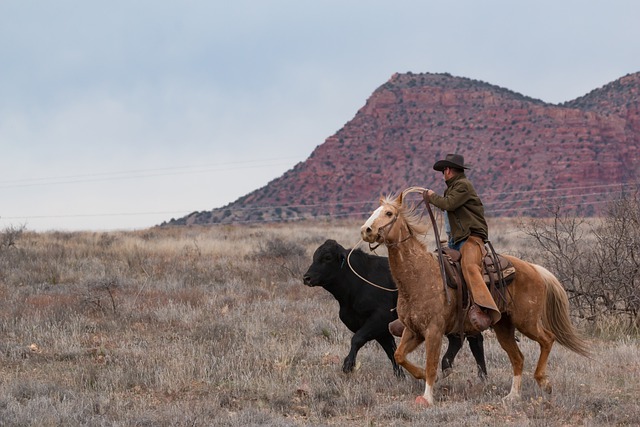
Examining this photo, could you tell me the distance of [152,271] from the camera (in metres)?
19.1

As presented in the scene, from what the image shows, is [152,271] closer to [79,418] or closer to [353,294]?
[353,294]

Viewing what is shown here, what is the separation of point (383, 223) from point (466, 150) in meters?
97.6

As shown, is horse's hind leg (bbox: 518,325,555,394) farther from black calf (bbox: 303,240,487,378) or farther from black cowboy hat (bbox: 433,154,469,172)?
black cowboy hat (bbox: 433,154,469,172)

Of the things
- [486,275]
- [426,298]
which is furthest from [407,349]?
[486,275]

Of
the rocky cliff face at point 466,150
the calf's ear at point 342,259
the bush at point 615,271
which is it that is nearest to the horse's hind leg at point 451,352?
the calf's ear at point 342,259

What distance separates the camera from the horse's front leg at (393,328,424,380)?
7.43 m

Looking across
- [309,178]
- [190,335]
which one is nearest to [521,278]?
[190,335]

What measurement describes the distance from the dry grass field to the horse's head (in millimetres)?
1641

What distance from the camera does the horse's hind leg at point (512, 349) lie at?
7672 millimetres

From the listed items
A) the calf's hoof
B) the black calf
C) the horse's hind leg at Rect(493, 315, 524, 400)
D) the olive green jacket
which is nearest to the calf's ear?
the black calf

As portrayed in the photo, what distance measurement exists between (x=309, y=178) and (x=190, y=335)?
99.4 metres

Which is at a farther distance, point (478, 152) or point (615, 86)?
point (615, 86)

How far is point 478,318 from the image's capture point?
7352 mm

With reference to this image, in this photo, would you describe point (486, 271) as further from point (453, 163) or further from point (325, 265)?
point (325, 265)
